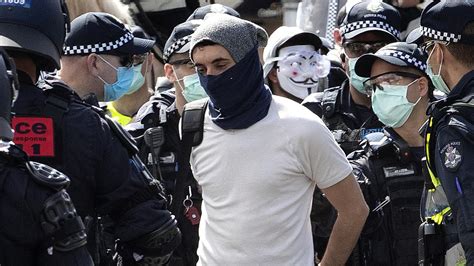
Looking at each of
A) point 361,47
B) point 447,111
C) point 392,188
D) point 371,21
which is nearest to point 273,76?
point 361,47

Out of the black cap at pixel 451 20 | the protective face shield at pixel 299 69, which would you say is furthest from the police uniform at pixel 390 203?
the protective face shield at pixel 299 69

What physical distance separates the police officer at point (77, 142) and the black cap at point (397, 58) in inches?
77.8

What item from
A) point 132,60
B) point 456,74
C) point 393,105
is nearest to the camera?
A: point 456,74

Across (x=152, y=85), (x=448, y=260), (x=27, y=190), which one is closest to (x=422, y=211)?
(x=448, y=260)

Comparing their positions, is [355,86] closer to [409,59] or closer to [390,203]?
[409,59]

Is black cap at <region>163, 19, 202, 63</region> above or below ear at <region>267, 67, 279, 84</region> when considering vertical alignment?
above

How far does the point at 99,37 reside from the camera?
561 cm

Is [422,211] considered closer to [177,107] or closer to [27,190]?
[177,107]

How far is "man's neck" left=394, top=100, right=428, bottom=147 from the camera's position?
231 inches

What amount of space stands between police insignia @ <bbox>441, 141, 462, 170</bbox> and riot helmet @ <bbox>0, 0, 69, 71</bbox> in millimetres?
1539

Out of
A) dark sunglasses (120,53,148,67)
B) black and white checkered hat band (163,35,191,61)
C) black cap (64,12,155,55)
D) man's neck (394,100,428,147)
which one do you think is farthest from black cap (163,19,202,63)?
man's neck (394,100,428,147)

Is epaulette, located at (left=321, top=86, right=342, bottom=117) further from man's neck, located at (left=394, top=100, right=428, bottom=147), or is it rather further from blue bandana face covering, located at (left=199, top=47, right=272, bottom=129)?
blue bandana face covering, located at (left=199, top=47, right=272, bottom=129)

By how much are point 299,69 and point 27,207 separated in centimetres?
387

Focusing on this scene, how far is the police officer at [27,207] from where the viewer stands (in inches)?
127
